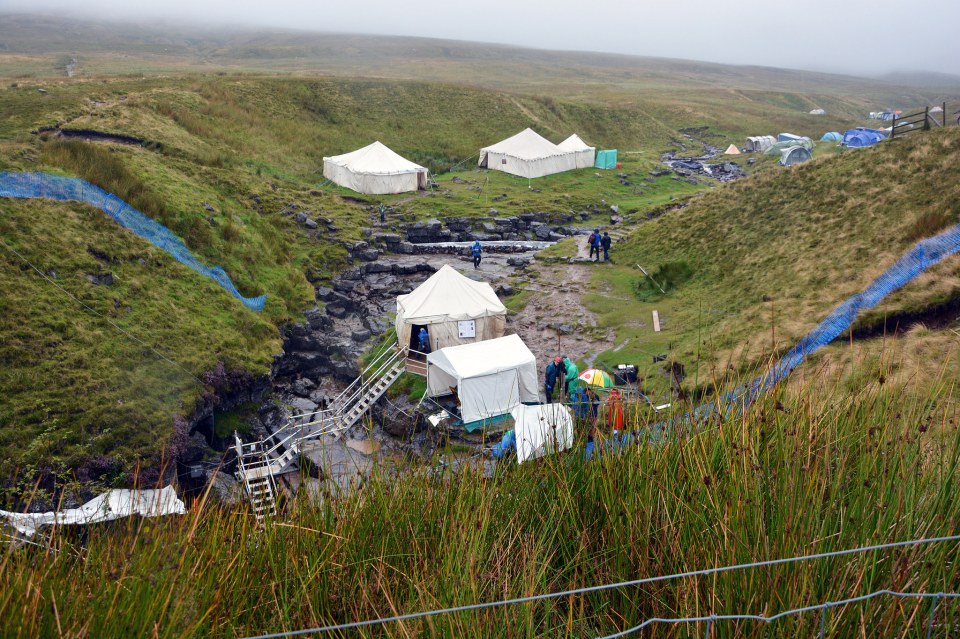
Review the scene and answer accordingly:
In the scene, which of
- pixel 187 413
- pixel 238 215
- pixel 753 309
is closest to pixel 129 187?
pixel 238 215

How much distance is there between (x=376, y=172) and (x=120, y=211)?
2025 cm

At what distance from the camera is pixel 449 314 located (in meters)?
21.3

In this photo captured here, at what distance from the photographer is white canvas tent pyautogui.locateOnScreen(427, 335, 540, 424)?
17.9m

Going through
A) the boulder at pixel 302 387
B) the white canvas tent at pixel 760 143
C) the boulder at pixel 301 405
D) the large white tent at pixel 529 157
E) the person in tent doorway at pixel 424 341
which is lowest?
the boulder at pixel 301 405

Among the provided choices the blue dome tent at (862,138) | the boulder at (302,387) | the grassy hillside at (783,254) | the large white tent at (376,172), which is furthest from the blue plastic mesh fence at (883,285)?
the blue dome tent at (862,138)

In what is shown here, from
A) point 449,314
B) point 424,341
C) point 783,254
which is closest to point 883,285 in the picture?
point 783,254

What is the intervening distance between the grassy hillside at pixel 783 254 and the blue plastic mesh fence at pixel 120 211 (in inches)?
595

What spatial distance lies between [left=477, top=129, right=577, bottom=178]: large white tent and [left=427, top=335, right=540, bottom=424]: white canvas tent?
106 feet

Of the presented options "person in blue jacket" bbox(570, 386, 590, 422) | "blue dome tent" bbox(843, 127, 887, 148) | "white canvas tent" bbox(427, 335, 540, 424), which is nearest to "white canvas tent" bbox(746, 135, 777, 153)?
"blue dome tent" bbox(843, 127, 887, 148)

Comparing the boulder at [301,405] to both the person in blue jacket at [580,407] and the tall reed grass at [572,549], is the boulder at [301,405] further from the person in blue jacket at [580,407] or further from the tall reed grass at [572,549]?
the tall reed grass at [572,549]

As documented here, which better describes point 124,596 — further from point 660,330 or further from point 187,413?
point 660,330

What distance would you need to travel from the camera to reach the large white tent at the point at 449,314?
21281 millimetres

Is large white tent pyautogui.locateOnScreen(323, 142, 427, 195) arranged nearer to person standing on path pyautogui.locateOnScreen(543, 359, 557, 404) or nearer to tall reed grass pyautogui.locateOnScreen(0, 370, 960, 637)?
person standing on path pyautogui.locateOnScreen(543, 359, 557, 404)

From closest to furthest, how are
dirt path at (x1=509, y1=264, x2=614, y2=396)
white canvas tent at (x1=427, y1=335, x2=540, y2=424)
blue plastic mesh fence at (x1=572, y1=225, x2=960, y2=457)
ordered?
blue plastic mesh fence at (x1=572, y1=225, x2=960, y2=457)
white canvas tent at (x1=427, y1=335, x2=540, y2=424)
dirt path at (x1=509, y1=264, x2=614, y2=396)
